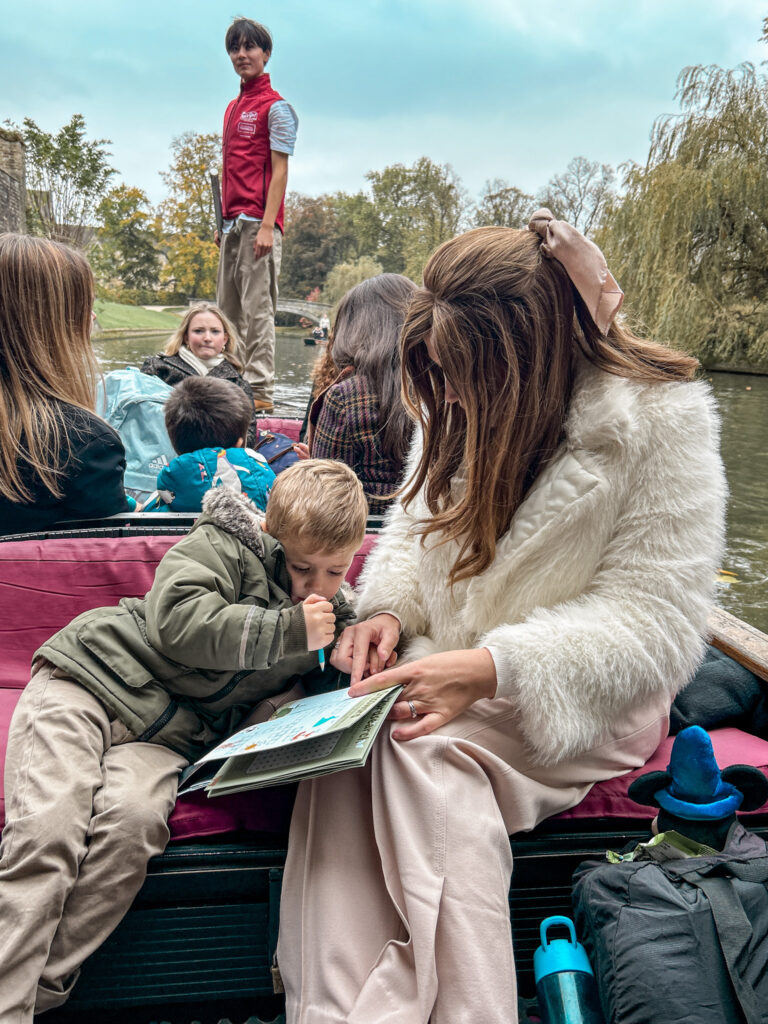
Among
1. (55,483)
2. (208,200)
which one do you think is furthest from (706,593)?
(208,200)

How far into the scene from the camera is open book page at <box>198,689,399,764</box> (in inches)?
51.7

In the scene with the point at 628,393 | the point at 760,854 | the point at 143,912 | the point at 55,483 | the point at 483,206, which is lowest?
the point at 143,912

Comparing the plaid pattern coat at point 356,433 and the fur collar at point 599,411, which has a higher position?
the fur collar at point 599,411

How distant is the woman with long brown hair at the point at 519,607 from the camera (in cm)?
131

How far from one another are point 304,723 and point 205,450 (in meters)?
1.51

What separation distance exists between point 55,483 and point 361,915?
1.40m

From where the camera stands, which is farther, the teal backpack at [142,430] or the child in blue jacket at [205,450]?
the teal backpack at [142,430]

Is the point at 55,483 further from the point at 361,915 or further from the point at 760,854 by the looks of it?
the point at 760,854

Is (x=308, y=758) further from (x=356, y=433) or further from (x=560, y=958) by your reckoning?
(x=356, y=433)

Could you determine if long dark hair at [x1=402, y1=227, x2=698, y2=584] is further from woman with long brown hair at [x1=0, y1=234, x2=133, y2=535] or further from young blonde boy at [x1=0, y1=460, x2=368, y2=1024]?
woman with long brown hair at [x1=0, y1=234, x2=133, y2=535]

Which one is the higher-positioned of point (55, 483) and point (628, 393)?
point (628, 393)

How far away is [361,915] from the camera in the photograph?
131 cm

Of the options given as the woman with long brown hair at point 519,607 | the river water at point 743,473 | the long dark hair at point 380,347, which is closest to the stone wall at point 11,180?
the river water at point 743,473

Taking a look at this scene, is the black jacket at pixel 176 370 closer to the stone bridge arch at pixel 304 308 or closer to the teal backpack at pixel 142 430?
the teal backpack at pixel 142 430
